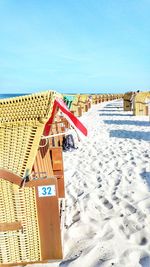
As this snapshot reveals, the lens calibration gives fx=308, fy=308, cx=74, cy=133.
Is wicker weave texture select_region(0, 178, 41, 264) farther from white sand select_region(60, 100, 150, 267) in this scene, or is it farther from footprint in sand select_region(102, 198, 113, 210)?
footprint in sand select_region(102, 198, 113, 210)

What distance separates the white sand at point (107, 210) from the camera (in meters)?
3.23

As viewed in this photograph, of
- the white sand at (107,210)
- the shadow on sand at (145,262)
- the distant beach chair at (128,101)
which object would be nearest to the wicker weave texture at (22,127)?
the white sand at (107,210)

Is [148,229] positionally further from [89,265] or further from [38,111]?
[38,111]

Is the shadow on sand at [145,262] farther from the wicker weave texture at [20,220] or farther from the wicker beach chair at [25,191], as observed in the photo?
the wicker weave texture at [20,220]

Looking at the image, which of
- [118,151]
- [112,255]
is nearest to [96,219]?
[112,255]

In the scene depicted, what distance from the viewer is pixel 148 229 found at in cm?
371

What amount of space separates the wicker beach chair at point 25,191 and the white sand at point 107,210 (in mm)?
385

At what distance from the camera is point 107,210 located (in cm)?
442

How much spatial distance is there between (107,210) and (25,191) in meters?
1.83

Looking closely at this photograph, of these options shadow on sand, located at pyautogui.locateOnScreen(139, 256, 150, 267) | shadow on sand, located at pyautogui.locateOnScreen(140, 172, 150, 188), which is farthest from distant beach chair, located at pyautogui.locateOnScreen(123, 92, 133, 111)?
shadow on sand, located at pyautogui.locateOnScreen(139, 256, 150, 267)

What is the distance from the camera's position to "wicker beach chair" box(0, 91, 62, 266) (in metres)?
2.83

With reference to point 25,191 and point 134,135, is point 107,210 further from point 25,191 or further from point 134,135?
point 134,135

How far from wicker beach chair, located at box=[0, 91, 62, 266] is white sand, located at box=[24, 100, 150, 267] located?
39 centimetres

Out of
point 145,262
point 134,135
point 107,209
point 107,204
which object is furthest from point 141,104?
point 145,262
